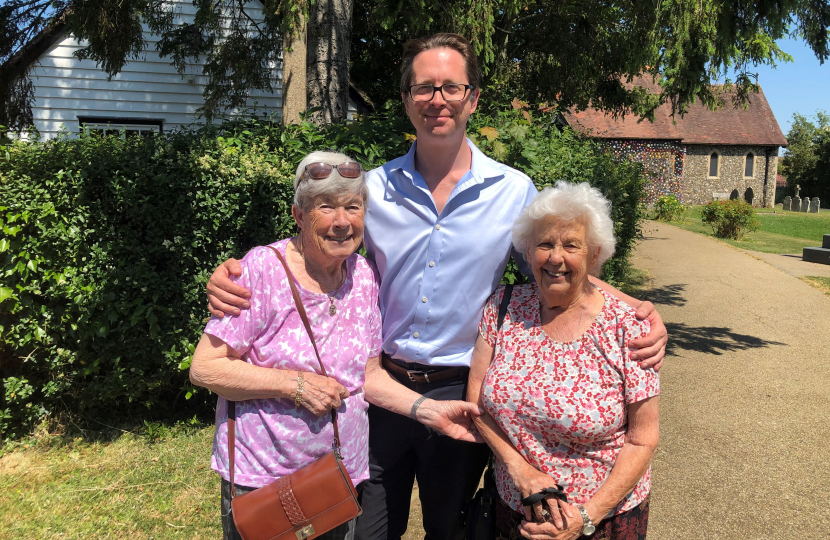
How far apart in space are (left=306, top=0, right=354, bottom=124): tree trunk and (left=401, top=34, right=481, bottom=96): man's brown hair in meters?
3.35

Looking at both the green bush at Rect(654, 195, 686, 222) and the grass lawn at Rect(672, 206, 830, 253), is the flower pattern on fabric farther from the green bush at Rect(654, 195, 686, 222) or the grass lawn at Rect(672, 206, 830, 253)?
the green bush at Rect(654, 195, 686, 222)

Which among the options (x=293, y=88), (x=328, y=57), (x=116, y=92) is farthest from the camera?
(x=116, y=92)

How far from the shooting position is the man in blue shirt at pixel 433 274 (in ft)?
7.30

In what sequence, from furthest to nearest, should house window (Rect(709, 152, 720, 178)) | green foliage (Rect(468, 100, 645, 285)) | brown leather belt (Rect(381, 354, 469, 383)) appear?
house window (Rect(709, 152, 720, 178))
green foliage (Rect(468, 100, 645, 285))
brown leather belt (Rect(381, 354, 469, 383))

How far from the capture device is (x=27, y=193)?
13.1ft

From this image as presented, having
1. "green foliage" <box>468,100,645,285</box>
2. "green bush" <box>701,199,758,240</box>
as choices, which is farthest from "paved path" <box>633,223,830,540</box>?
"green bush" <box>701,199,758,240</box>

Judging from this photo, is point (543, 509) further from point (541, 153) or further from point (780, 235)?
point (780, 235)

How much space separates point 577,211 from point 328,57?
4300 mm

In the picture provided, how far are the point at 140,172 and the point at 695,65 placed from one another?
4.92 meters

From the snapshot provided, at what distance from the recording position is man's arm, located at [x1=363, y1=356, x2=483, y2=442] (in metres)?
2.21

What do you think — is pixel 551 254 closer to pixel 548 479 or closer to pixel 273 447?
pixel 548 479

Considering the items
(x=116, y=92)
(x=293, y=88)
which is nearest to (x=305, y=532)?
(x=293, y=88)

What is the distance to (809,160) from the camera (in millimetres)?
52125

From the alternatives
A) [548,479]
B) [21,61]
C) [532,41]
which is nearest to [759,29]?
[548,479]
